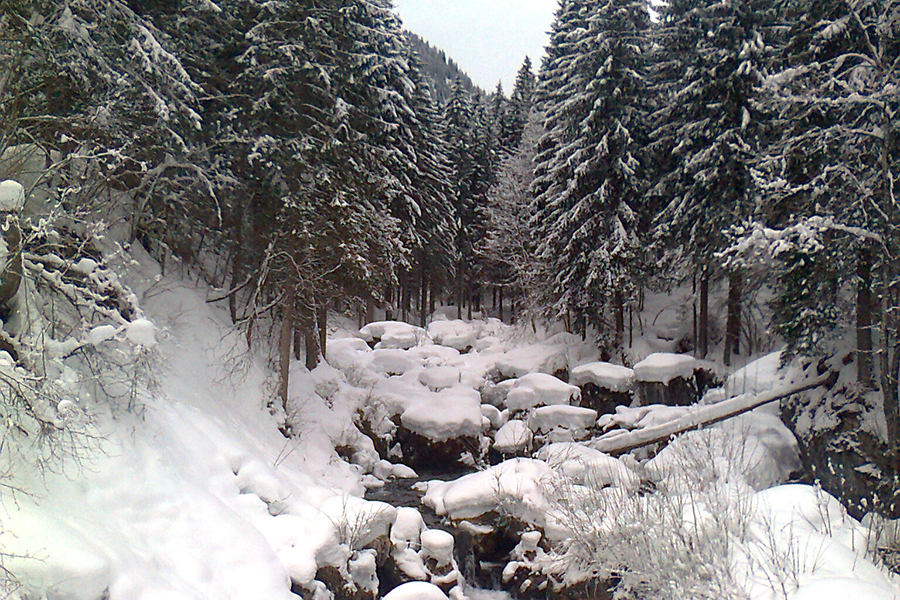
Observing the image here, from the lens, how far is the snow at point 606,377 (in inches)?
696

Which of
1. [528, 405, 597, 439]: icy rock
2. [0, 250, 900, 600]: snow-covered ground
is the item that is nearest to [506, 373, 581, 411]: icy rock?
[0, 250, 900, 600]: snow-covered ground

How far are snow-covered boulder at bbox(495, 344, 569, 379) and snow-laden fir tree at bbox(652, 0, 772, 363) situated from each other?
15.4ft

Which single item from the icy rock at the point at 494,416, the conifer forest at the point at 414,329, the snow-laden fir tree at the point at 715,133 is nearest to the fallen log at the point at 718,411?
the conifer forest at the point at 414,329

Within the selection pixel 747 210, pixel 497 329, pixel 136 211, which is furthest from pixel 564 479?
pixel 497 329

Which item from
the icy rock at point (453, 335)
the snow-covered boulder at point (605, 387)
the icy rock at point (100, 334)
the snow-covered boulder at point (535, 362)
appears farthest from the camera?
the icy rock at point (453, 335)

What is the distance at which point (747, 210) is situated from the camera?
55.7 feet

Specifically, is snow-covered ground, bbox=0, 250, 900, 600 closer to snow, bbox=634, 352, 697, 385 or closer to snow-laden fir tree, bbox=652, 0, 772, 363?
snow, bbox=634, 352, 697, 385

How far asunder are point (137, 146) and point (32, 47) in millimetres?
2649

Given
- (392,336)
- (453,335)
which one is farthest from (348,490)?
(453,335)

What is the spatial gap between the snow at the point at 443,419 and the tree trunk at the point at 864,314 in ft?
29.4

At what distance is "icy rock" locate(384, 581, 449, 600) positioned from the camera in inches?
291

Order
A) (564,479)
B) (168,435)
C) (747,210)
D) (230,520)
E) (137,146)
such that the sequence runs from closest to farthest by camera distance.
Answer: (230,520)
(168,435)
(564,479)
(137,146)
(747,210)

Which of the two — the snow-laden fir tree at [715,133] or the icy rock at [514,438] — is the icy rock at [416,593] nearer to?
the icy rock at [514,438]

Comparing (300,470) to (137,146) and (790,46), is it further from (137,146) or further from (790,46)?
(790,46)
